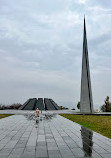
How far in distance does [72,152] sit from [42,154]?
1001 millimetres

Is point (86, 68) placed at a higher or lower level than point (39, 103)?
higher

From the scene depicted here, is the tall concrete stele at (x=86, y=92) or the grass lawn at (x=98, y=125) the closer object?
the grass lawn at (x=98, y=125)

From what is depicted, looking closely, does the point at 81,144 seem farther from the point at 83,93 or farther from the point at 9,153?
the point at 83,93

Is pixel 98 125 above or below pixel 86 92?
below

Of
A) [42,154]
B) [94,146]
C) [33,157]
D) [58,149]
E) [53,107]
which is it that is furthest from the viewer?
[53,107]

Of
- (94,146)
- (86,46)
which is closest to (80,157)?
(94,146)

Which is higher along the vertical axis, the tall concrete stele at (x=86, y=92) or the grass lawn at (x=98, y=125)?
the tall concrete stele at (x=86, y=92)

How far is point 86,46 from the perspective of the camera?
990 inches

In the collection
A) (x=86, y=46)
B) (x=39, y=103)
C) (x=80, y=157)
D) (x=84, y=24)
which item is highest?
(x=84, y=24)

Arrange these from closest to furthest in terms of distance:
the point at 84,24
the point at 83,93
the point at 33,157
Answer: the point at 33,157 → the point at 83,93 → the point at 84,24

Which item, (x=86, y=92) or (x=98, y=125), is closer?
(x=98, y=125)

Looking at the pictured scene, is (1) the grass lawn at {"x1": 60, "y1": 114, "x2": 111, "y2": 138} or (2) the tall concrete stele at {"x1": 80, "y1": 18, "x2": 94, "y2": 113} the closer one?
(1) the grass lawn at {"x1": 60, "y1": 114, "x2": 111, "y2": 138}

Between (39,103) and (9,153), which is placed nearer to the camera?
(9,153)

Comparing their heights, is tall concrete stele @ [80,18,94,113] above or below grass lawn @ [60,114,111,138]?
above
